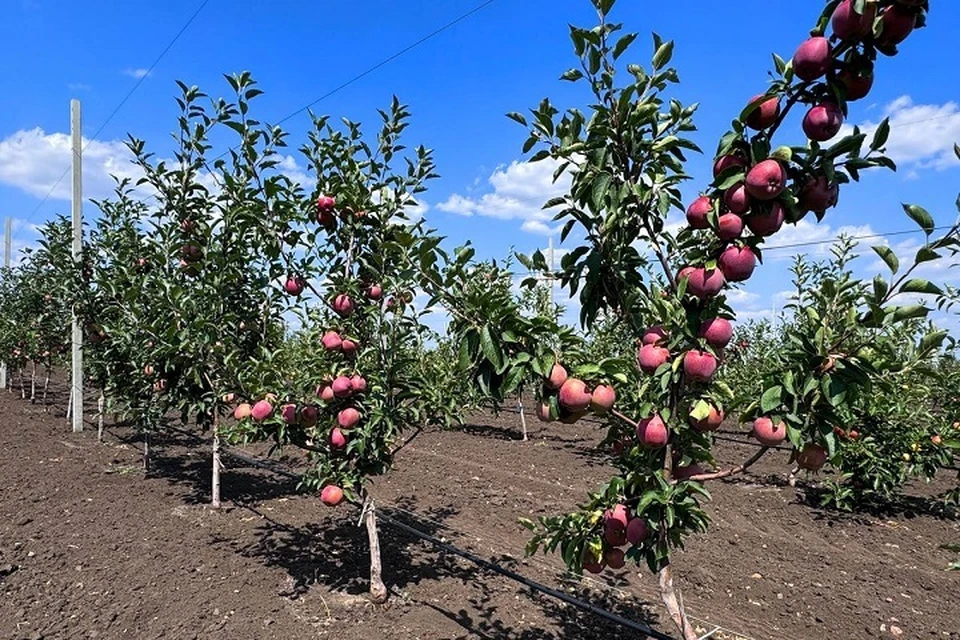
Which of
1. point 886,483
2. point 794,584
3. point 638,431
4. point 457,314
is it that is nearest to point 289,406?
point 457,314

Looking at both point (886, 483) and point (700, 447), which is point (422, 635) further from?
point (886, 483)

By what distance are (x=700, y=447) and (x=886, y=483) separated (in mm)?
6075

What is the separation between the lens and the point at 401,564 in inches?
185

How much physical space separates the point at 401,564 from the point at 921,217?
14.0 feet

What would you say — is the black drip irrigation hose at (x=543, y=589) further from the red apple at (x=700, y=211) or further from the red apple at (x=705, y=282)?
the red apple at (x=700, y=211)

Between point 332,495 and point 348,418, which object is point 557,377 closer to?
point 348,418

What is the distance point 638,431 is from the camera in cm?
181

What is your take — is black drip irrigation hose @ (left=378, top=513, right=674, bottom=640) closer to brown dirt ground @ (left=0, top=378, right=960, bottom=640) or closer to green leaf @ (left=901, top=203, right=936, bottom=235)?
brown dirt ground @ (left=0, top=378, right=960, bottom=640)

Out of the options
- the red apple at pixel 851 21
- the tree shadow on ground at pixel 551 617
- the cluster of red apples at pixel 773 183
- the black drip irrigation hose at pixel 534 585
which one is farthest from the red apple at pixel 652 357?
the tree shadow on ground at pixel 551 617

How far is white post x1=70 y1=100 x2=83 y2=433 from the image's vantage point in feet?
31.1

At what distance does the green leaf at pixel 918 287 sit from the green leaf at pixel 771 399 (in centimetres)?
37

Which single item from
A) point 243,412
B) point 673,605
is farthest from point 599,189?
point 243,412

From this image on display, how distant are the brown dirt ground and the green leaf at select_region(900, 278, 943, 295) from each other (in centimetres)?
295

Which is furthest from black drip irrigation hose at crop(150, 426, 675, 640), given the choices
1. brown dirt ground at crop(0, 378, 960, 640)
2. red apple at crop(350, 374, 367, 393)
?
red apple at crop(350, 374, 367, 393)
